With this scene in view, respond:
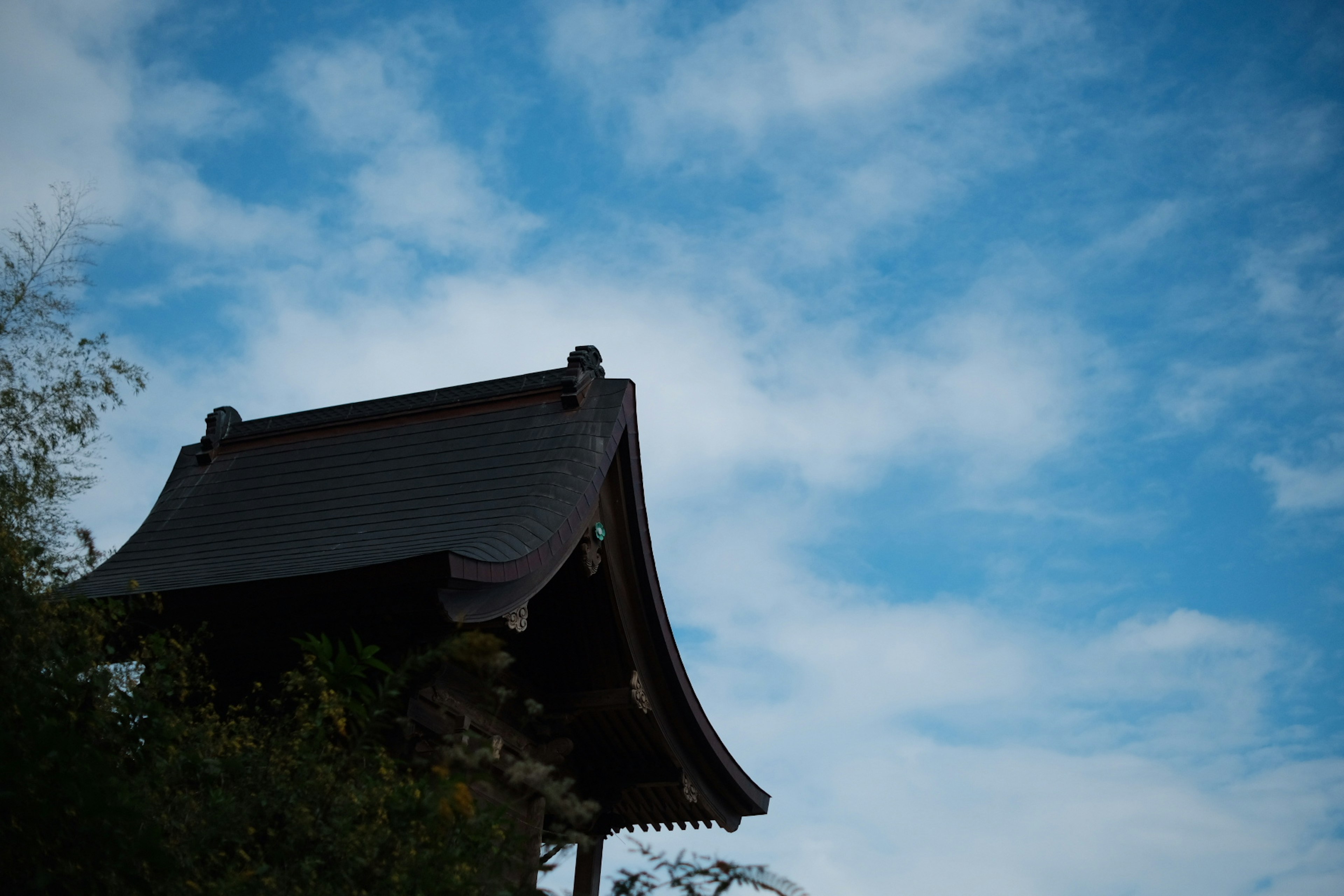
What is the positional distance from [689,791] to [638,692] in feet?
3.64

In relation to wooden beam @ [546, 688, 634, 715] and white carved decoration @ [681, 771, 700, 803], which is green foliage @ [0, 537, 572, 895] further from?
white carved decoration @ [681, 771, 700, 803]

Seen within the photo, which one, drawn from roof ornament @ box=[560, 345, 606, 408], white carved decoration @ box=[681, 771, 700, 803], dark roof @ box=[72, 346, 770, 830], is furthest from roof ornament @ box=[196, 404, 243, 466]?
white carved decoration @ box=[681, 771, 700, 803]

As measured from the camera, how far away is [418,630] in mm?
5293

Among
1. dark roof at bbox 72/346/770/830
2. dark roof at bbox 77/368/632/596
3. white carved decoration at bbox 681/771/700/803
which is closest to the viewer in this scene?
dark roof at bbox 72/346/770/830

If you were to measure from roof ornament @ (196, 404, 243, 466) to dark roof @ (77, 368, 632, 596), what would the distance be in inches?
0.7

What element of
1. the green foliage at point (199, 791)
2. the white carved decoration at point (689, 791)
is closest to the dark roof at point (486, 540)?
the white carved decoration at point (689, 791)

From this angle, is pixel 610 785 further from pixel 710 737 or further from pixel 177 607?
pixel 177 607

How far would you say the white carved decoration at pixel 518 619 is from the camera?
18.7 feet

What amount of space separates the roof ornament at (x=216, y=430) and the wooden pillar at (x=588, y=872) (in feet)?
12.6

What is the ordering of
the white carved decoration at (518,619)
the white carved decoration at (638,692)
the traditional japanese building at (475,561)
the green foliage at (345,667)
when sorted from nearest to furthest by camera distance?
the green foliage at (345,667) → the traditional japanese building at (475,561) → the white carved decoration at (518,619) → the white carved decoration at (638,692)

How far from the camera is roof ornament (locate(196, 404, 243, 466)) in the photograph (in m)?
8.29

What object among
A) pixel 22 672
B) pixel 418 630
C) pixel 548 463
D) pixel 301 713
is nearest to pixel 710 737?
pixel 548 463

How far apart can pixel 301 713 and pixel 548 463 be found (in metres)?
3.05

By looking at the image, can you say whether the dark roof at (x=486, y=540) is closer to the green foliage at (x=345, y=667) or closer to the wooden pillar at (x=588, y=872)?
the wooden pillar at (x=588, y=872)
